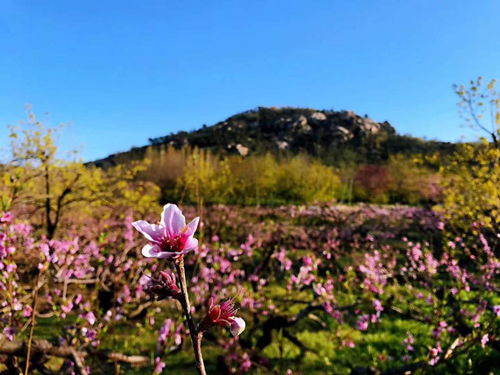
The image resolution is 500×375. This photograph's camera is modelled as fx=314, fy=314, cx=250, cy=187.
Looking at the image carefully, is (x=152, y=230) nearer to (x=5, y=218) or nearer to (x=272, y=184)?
(x=5, y=218)

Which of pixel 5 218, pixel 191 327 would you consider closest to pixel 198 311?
pixel 5 218

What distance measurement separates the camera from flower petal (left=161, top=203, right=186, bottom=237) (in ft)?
3.11

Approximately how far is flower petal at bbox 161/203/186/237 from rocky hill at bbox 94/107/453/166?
52133 mm

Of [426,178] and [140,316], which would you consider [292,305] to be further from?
[426,178]

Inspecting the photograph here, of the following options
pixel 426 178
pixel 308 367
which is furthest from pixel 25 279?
pixel 426 178

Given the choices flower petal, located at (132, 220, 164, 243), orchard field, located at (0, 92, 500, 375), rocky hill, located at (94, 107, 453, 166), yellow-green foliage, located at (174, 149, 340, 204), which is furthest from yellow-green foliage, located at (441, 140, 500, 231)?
rocky hill, located at (94, 107, 453, 166)

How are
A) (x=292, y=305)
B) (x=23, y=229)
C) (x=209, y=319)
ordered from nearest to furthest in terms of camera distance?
(x=209, y=319) < (x=23, y=229) < (x=292, y=305)

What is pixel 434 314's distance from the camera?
4.31 meters

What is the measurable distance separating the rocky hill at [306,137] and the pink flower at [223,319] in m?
52.3

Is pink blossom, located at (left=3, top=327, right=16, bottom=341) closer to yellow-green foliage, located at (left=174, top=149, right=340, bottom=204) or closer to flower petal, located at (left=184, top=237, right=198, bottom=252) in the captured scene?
flower petal, located at (left=184, top=237, right=198, bottom=252)

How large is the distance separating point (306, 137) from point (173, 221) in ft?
232

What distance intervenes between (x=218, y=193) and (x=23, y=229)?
15.8m

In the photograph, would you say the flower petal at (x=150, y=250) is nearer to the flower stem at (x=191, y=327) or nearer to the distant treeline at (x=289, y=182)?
the flower stem at (x=191, y=327)

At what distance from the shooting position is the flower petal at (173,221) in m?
0.95
